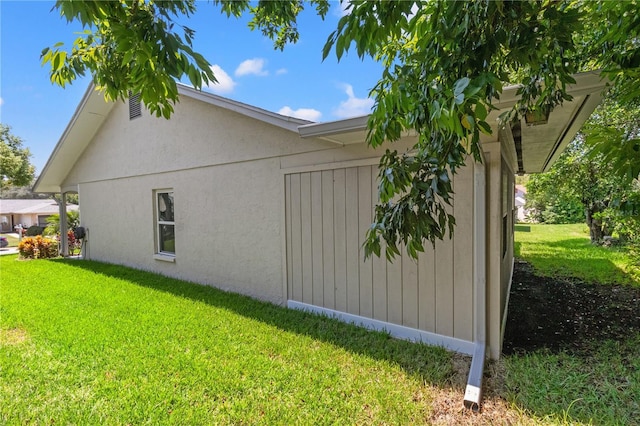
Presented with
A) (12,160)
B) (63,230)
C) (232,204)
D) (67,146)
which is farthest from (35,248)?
(12,160)

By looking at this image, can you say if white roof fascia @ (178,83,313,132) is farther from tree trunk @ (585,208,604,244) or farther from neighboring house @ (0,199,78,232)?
neighboring house @ (0,199,78,232)

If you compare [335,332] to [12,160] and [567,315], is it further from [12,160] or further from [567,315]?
[12,160]

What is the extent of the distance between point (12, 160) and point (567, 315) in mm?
34162

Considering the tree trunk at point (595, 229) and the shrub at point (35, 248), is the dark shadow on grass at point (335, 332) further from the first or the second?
the tree trunk at point (595, 229)

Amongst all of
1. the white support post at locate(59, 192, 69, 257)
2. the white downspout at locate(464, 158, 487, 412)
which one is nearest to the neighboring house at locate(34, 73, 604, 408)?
the white downspout at locate(464, 158, 487, 412)

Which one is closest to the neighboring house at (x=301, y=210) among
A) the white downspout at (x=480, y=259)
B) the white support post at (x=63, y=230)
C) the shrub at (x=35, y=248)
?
the white downspout at (x=480, y=259)

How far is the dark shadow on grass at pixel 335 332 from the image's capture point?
11.1 feet

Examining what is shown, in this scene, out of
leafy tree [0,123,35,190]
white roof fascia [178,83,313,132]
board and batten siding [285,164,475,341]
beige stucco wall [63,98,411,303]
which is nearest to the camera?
board and batten siding [285,164,475,341]

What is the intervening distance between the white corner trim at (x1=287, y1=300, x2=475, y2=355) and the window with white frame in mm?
4277

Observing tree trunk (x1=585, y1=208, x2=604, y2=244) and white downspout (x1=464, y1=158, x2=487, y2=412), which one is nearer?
white downspout (x1=464, y1=158, x2=487, y2=412)

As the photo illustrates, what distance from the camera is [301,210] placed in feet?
16.7

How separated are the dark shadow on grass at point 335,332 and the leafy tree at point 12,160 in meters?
27.1

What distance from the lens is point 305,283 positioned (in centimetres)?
513

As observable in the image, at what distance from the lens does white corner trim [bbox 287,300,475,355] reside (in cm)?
375
